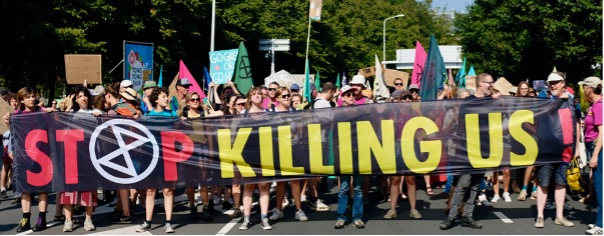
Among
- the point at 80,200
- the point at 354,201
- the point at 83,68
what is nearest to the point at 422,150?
the point at 354,201

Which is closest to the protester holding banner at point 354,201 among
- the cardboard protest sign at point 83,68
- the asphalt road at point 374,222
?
the asphalt road at point 374,222

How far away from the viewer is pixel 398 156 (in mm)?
9398

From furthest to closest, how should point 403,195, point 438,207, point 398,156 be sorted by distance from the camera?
point 403,195 < point 438,207 < point 398,156

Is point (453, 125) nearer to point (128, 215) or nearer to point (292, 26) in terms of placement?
point (128, 215)

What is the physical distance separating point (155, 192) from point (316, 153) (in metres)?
1.94

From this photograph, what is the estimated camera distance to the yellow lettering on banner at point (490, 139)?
9328mm

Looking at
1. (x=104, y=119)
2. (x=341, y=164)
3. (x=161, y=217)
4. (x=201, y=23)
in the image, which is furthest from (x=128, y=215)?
(x=201, y=23)

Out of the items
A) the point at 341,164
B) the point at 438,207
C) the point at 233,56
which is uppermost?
the point at 233,56

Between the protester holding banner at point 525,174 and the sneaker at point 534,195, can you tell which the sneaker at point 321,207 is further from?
the sneaker at point 534,195

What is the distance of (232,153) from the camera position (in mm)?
9531

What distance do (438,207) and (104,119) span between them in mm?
4672

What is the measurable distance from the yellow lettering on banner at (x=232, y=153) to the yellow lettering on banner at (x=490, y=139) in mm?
2526

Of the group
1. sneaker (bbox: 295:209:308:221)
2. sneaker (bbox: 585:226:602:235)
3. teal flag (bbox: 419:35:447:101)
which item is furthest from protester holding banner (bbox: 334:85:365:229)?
sneaker (bbox: 585:226:602:235)

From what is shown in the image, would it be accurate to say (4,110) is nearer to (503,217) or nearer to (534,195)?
(503,217)
